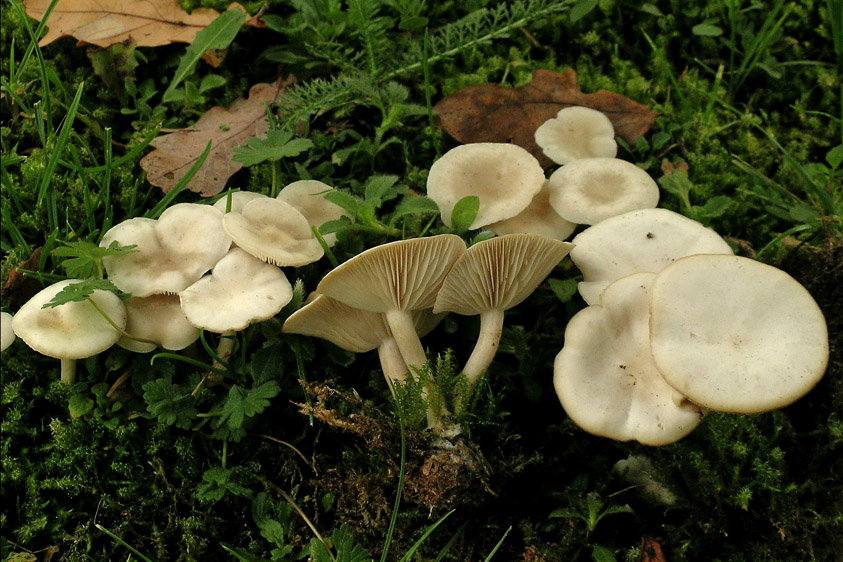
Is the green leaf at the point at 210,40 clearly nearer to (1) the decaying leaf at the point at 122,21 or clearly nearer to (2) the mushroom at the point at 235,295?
(1) the decaying leaf at the point at 122,21

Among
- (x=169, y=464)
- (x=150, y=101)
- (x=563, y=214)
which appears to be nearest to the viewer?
(x=169, y=464)

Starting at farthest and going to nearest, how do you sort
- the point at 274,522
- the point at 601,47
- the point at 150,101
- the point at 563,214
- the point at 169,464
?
the point at 601,47, the point at 150,101, the point at 563,214, the point at 169,464, the point at 274,522

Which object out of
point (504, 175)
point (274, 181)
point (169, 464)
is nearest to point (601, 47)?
point (504, 175)

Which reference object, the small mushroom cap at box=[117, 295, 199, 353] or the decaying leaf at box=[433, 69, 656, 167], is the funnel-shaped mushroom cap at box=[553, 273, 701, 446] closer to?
the decaying leaf at box=[433, 69, 656, 167]

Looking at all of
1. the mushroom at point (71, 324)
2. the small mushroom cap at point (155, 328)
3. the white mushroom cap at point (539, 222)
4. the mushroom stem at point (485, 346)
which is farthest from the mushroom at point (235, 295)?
the white mushroom cap at point (539, 222)

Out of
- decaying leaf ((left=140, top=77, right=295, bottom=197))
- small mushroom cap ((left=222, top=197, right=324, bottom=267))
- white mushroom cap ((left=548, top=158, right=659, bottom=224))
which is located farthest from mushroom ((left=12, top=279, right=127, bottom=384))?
white mushroom cap ((left=548, top=158, right=659, bottom=224))

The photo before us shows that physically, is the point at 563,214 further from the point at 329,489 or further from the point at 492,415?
the point at 329,489
